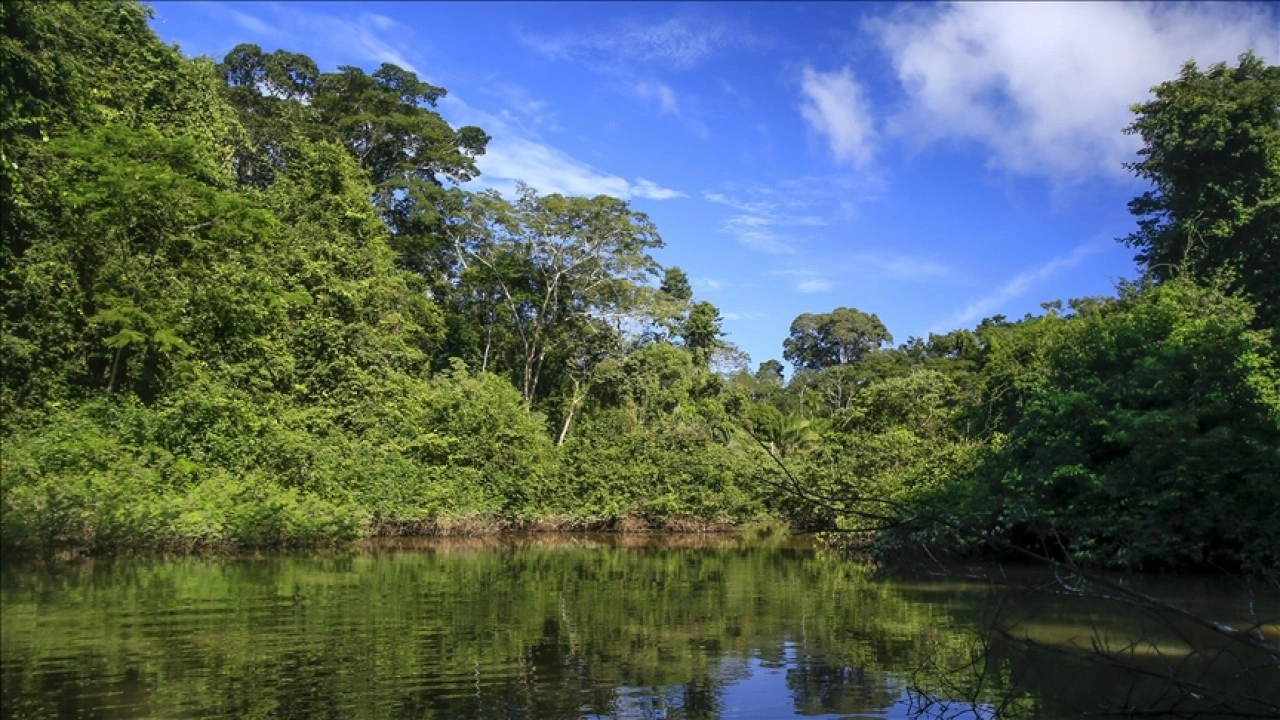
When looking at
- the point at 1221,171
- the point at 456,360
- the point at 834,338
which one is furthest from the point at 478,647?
the point at 834,338

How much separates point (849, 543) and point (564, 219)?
43.9 ft

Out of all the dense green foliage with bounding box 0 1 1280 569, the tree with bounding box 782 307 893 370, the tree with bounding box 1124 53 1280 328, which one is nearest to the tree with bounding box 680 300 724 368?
the dense green foliage with bounding box 0 1 1280 569

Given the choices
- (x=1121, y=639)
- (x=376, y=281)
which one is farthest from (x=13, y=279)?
(x=376, y=281)

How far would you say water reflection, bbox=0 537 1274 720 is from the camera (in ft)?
20.1

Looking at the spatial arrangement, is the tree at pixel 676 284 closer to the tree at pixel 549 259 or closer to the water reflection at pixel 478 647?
the tree at pixel 549 259

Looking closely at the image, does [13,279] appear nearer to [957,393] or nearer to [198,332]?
[198,332]

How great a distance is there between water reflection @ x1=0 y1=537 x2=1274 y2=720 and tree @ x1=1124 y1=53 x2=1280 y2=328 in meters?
12.9

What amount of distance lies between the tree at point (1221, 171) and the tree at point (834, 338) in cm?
2609

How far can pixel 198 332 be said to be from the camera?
50.2 ft

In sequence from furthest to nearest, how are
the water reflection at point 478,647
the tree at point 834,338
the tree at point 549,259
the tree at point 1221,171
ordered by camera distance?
the tree at point 834,338
the tree at point 549,259
the tree at point 1221,171
the water reflection at point 478,647

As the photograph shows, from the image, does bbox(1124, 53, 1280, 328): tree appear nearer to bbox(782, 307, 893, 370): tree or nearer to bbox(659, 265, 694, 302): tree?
bbox(659, 265, 694, 302): tree

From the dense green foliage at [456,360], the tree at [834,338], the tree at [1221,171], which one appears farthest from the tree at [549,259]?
the tree at [834,338]

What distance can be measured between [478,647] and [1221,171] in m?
21.9

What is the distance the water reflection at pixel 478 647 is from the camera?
6.13 metres
